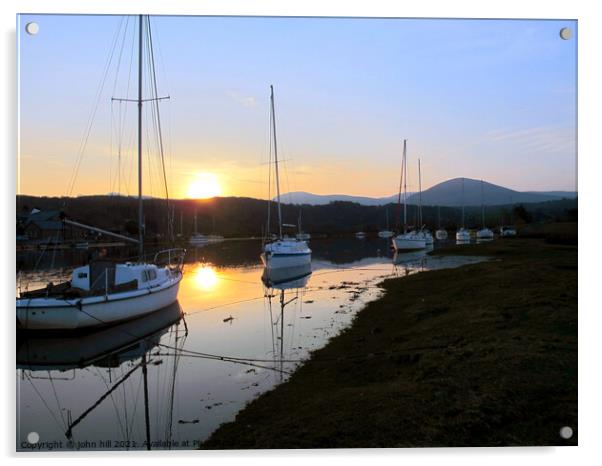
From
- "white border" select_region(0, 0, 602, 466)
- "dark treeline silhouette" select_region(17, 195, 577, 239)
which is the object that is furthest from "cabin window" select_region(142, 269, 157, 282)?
"dark treeline silhouette" select_region(17, 195, 577, 239)

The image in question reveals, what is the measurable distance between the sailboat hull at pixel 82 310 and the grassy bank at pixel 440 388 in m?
5.20

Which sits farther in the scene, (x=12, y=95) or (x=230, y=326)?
(x=230, y=326)

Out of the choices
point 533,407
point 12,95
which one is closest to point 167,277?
point 12,95

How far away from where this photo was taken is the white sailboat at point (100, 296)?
9586 millimetres

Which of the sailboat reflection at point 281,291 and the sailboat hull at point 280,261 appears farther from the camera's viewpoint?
the sailboat hull at point 280,261

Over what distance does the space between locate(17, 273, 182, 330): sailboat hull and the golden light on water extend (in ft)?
21.0

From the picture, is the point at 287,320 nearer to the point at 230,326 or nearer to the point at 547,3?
the point at 230,326

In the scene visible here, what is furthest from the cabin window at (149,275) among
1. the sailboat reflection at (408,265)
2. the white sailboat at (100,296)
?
the sailboat reflection at (408,265)

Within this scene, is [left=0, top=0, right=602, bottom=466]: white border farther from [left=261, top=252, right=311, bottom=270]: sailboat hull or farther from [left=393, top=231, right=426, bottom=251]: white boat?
[left=393, top=231, right=426, bottom=251]: white boat

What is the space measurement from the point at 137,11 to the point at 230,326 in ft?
23.6

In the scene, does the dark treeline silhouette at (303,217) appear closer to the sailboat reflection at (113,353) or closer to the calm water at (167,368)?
the calm water at (167,368)

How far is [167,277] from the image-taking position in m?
13.2

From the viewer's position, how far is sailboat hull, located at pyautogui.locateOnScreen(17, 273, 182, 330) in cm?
952

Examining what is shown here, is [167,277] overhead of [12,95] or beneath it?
beneath
